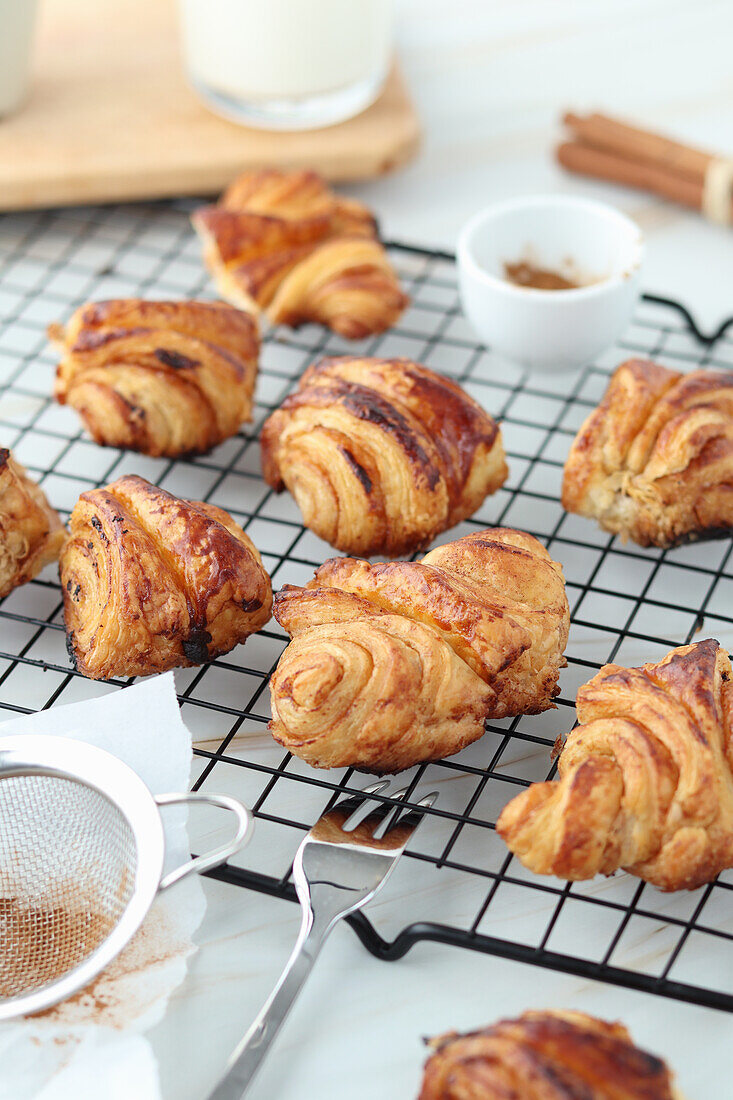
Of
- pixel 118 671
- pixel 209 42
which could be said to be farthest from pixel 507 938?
pixel 209 42

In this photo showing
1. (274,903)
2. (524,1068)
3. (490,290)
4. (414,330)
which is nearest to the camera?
(524,1068)

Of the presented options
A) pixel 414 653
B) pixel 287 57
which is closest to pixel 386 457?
pixel 414 653

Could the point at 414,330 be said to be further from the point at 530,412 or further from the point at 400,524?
the point at 400,524

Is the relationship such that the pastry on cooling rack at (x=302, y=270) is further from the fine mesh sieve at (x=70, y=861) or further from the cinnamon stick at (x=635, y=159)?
the fine mesh sieve at (x=70, y=861)

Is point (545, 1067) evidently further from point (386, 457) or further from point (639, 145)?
point (639, 145)

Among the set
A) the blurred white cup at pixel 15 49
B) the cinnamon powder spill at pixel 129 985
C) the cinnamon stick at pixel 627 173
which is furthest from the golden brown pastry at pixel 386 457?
the blurred white cup at pixel 15 49

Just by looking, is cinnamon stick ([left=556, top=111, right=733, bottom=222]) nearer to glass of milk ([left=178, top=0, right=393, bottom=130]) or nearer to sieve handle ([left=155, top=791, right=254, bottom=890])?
glass of milk ([left=178, top=0, right=393, bottom=130])

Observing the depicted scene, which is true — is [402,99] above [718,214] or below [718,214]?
above

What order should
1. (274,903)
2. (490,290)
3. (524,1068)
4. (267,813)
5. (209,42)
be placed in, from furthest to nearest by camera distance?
(209,42), (490,290), (267,813), (274,903), (524,1068)
